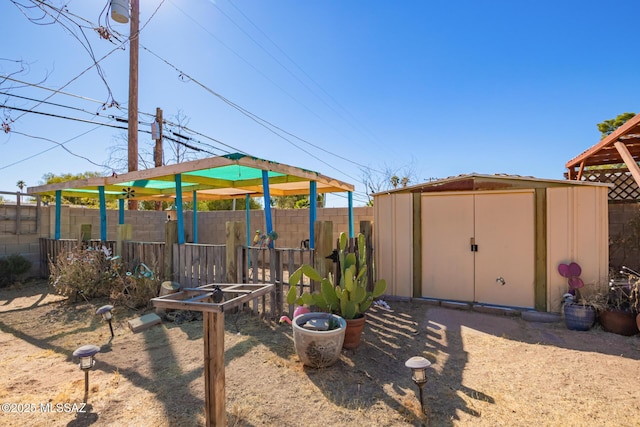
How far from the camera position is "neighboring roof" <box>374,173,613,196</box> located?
444cm

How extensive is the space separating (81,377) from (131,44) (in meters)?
8.20

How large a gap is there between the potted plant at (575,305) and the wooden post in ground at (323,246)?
3213mm

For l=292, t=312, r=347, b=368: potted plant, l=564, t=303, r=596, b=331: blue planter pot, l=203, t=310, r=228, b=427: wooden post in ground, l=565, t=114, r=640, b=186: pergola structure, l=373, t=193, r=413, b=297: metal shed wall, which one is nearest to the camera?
l=203, t=310, r=228, b=427: wooden post in ground

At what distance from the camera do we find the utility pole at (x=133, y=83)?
7.69 m

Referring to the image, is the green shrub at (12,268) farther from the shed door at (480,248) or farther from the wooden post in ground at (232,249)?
the shed door at (480,248)

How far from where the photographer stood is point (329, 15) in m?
7.68

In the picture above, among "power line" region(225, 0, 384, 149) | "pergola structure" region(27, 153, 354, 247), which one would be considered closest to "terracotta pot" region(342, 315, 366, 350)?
"pergola structure" region(27, 153, 354, 247)

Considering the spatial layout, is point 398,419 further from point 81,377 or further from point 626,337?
point 626,337

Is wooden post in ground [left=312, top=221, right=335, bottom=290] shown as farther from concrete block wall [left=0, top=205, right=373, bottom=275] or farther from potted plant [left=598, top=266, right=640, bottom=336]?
concrete block wall [left=0, top=205, right=373, bottom=275]

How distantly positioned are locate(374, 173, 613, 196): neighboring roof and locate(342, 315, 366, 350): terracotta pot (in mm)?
2783

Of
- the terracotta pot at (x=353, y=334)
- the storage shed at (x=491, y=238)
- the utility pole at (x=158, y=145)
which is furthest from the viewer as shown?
the utility pole at (x=158, y=145)

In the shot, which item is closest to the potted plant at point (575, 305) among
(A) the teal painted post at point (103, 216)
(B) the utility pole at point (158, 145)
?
(A) the teal painted post at point (103, 216)

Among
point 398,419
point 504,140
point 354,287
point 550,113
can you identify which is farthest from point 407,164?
point 398,419

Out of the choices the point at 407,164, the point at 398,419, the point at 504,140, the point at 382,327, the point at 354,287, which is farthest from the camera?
the point at 407,164
